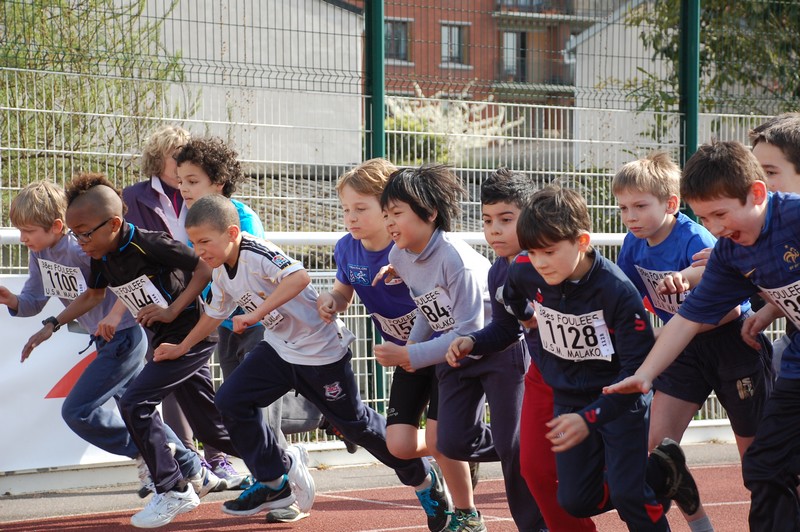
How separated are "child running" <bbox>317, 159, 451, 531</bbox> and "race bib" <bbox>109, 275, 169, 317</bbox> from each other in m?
0.91

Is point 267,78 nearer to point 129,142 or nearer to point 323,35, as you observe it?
point 323,35

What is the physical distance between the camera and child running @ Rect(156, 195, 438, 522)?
212 inches

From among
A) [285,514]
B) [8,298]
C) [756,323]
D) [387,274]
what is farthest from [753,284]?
[8,298]

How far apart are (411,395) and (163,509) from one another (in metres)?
1.46

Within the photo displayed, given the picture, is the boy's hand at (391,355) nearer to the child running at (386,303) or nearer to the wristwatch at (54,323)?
the child running at (386,303)

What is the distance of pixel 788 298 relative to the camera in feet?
13.1

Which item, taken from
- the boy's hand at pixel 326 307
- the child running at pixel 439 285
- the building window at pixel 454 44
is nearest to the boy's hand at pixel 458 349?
the child running at pixel 439 285

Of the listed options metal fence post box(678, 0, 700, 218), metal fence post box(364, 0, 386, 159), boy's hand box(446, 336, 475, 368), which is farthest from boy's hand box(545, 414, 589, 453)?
metal fence post box(678, 0, 700, 218)

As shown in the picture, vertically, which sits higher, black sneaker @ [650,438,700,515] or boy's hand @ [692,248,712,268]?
boy's hand @ [692,248,712,268]

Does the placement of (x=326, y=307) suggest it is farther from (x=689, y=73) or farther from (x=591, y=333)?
(x=689, y=73)

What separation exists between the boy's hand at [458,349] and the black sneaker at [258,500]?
164cm

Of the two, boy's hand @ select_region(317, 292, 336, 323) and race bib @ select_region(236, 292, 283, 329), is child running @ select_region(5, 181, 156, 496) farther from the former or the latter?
boy's hand @ select_region(317, 292, 336, 323)

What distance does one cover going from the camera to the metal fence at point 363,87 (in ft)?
22.5

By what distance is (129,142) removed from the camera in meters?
7.00
